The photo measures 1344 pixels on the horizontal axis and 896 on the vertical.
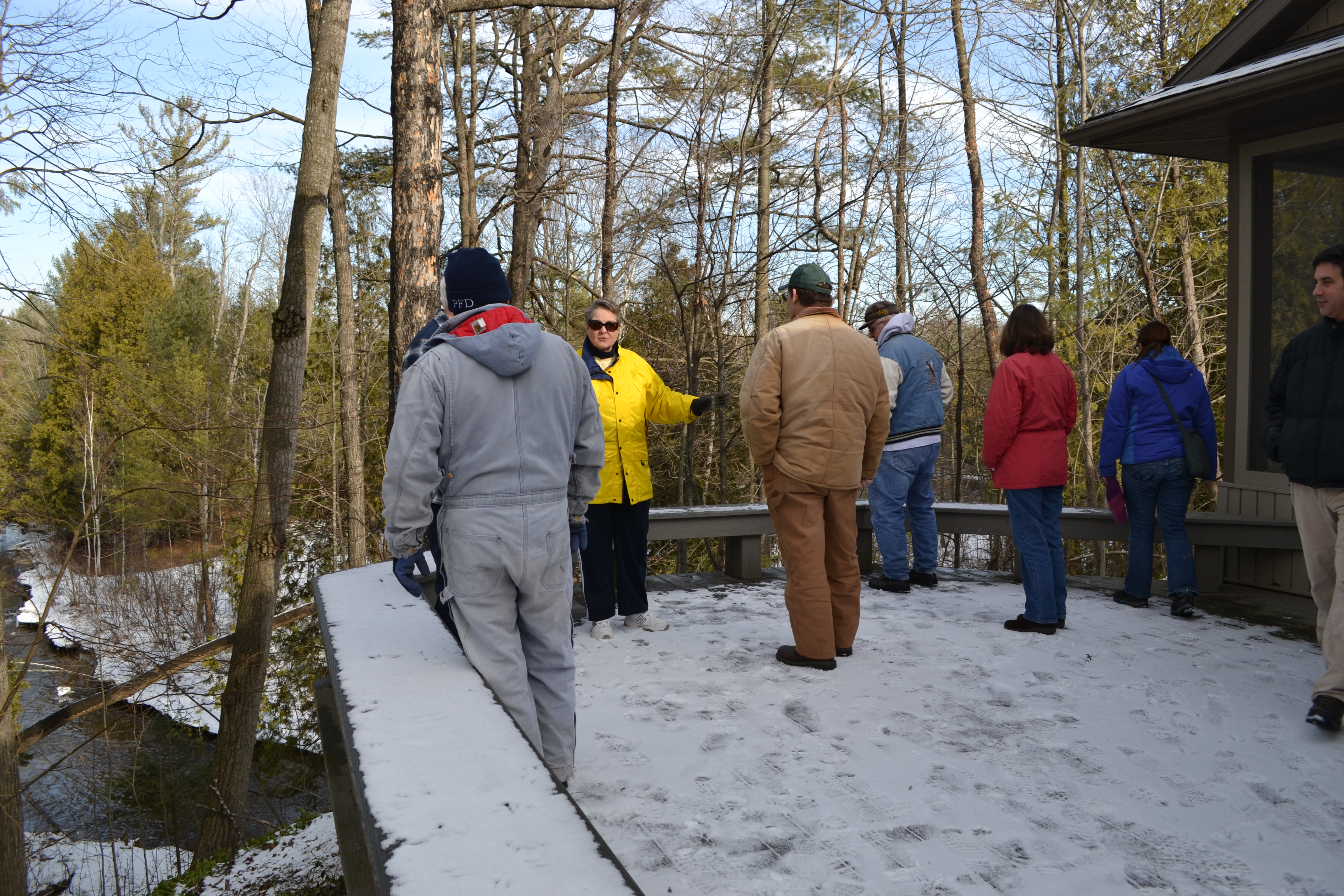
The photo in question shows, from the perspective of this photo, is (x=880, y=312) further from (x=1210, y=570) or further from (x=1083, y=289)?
(x=1083, y=289)

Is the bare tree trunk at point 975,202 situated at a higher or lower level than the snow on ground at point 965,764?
higher

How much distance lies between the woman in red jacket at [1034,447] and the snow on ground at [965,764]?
0.25 meters

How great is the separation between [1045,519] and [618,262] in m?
10.2

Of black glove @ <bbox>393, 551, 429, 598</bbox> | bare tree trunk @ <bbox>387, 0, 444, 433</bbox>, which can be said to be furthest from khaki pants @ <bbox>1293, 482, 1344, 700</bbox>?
bare tree trunk @ <bbox>387, 0, 444, 433</bbox>

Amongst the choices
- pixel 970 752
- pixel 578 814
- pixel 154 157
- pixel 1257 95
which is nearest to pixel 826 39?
pixel 154 157

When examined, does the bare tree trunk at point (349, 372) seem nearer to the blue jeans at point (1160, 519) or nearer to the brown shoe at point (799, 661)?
the brown shoe at point (799, 661)

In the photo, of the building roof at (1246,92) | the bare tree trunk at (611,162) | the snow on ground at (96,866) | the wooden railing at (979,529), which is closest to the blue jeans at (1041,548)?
the wooden railing at (979,529)

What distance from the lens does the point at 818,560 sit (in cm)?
419

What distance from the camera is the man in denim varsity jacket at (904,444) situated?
5.60 metres

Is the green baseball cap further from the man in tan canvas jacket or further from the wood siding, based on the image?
the wood siding

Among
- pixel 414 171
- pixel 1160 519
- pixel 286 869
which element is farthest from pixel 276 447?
pixel 1160 519

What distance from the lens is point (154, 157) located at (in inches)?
396

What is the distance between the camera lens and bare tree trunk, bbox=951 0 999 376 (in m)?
14.8

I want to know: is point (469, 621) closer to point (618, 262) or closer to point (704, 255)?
point (704, 255)
